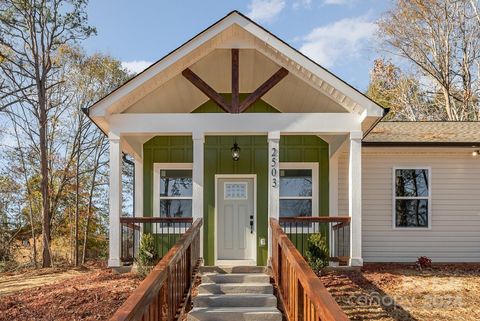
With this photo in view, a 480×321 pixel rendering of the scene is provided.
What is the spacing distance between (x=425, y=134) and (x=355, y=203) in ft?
12.5

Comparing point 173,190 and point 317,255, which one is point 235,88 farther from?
point 173,190

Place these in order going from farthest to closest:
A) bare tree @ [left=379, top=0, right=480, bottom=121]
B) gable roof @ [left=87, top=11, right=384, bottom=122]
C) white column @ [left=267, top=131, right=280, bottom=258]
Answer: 1. bare tree @ [left=379, top=0, right=480, bottom=121]
2. white column @ [left=267, top=131, right=280, bottom=258]
3. gable roof @ [left=87, top=11, right=384, bottom=122]

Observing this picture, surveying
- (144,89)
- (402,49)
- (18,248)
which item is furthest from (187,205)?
(402,49)

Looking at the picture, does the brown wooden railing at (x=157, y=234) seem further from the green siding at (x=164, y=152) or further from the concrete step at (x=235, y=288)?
the concrete step at (x=235, y=288)

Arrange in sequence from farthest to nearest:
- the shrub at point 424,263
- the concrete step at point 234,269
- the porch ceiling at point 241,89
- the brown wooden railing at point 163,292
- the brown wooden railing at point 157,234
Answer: the shrub at point 424,263 < the brown wooden railing at point 157,234 < the porch ceiling at point 241,89 < the concrete step at point 234,269 < the brown wooden railing at point 163,292

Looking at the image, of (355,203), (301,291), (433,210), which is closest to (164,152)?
(355,203)

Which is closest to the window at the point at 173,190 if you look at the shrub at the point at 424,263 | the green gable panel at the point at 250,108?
the green gable panel at the point at 250,108

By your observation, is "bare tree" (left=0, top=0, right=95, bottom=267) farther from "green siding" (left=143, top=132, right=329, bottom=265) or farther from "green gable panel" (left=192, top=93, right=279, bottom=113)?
"green gable panel" (left=192, top=93, right=279, bottom=113)

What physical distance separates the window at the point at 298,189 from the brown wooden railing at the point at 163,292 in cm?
420

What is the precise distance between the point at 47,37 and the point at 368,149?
39.1 feet

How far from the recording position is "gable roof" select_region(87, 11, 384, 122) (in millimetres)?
7406

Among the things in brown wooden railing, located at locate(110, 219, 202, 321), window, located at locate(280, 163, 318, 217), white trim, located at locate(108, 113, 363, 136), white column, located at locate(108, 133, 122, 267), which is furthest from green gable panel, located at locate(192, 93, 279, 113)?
brown wooden railing, located at locate(110, 219, 202, 321)

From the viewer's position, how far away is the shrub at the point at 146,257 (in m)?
7.66

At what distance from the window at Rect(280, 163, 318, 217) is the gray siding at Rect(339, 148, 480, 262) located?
0.64 m
